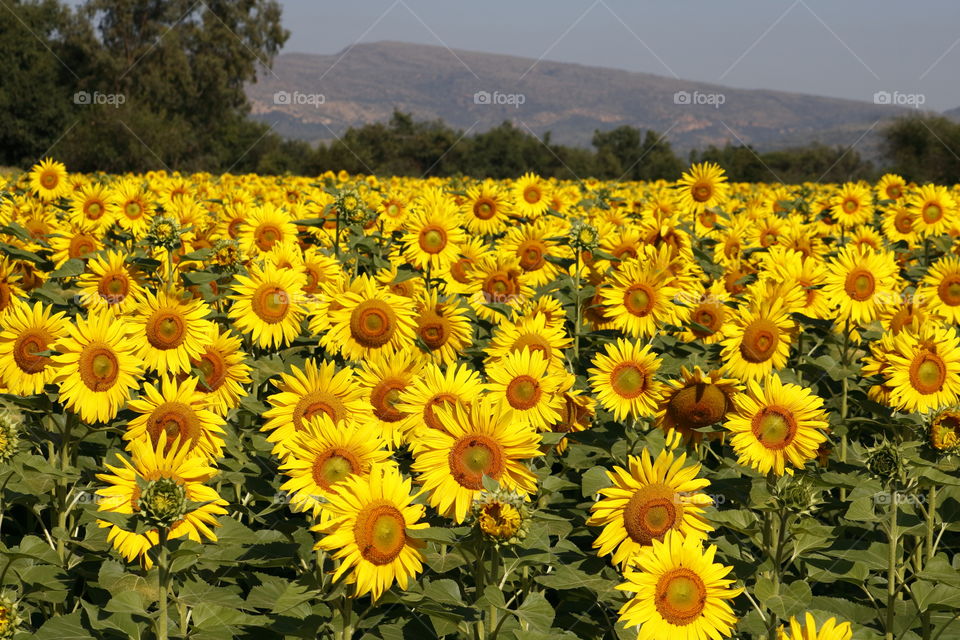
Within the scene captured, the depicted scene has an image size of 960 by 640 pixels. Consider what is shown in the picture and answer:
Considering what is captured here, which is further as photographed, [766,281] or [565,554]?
[766,281]

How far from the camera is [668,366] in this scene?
4801 mm

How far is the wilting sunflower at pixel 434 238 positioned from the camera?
22.0 ft

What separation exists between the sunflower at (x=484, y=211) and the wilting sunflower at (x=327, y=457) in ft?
18.3

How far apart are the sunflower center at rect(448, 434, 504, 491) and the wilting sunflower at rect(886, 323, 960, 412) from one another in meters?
2.38

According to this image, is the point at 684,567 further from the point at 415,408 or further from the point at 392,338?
the point at 392,338

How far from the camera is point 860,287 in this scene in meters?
5.58

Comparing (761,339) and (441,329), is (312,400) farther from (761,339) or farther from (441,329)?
(761,339)

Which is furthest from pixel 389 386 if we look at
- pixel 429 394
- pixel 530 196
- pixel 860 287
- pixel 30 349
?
pixel 530 196

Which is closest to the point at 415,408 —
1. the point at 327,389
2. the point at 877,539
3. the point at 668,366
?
the point at 327,389

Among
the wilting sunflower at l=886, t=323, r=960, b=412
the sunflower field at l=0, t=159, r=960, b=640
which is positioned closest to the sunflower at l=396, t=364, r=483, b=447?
the sunflower field at l=0, t=159, r=960, b=640

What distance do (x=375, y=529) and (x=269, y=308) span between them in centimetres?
236

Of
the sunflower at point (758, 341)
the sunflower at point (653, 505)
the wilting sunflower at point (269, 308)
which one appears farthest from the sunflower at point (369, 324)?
the sunflower at point (758, 341)

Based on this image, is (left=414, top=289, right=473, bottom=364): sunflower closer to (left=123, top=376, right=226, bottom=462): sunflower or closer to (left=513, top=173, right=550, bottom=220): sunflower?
(left=123, top=376, right=226, bottom=462): sunflower

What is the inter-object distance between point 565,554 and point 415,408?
33.8 inches
